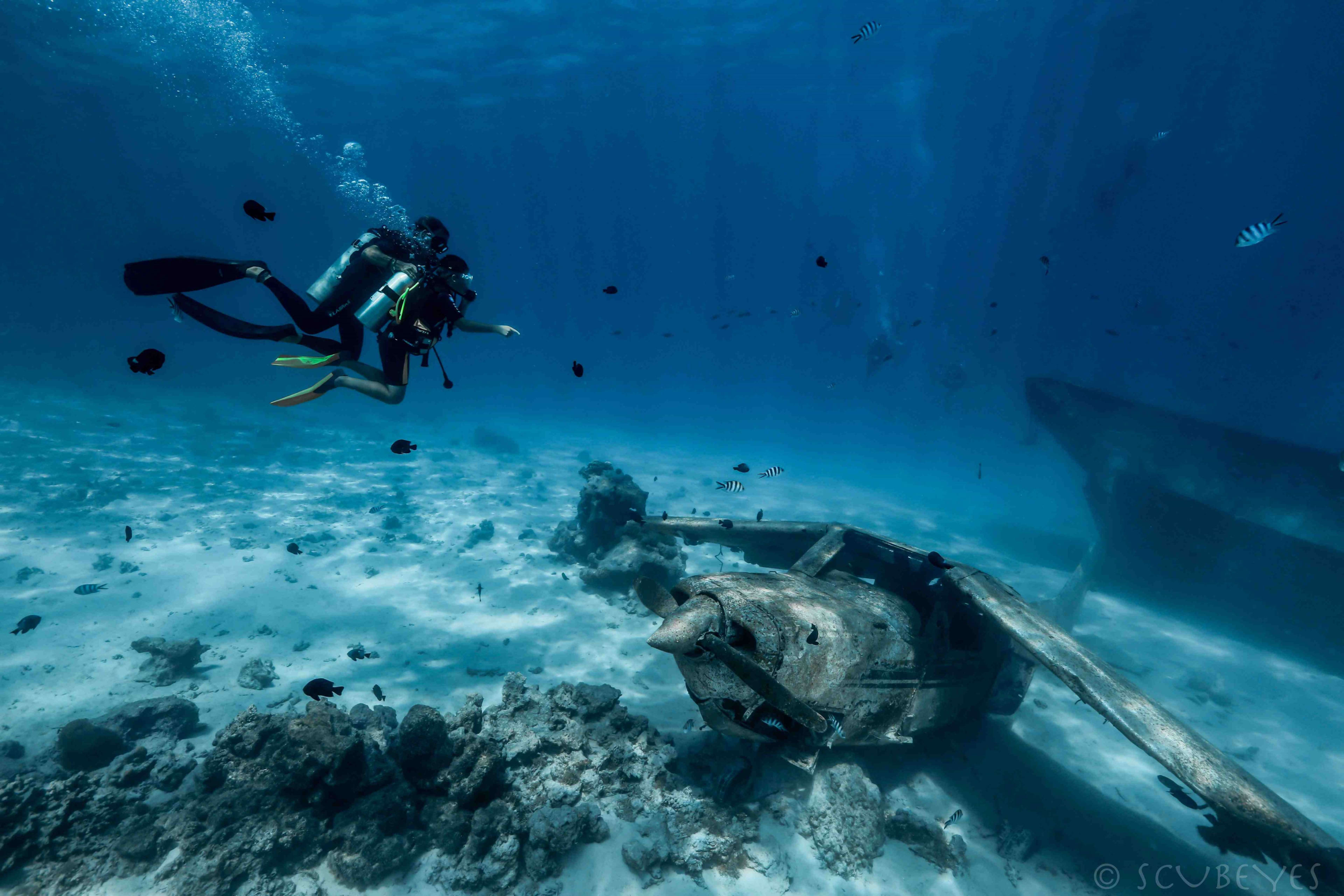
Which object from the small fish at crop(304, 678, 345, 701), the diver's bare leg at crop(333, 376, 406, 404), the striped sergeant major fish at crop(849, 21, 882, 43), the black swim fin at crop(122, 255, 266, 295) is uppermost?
the striped sergeant major fish at crop(849, 21, 882, 43)

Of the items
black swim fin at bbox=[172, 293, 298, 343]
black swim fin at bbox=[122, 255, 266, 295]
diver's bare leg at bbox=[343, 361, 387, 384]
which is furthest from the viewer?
diver's bare leg at bbox=[343, 361, 387, 384]

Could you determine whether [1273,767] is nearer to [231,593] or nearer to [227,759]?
[227,759]

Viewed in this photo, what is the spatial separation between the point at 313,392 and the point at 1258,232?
15.5 meters

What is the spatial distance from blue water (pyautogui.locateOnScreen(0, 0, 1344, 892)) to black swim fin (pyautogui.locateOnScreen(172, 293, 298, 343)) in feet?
18.2

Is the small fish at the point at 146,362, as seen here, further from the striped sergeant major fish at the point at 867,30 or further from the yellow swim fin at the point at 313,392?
the striped sergeant major fish at the point at 867,30

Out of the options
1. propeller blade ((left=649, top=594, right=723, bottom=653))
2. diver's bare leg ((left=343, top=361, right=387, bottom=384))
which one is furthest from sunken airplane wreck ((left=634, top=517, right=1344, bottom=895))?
diver's bare leg ((left=343, top=361, right=387, bottom=384))

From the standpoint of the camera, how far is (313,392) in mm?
4688

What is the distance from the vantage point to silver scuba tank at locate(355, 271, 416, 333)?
15.3 feet

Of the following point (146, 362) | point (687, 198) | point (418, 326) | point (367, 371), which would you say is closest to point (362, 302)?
Result: point (367, 371)

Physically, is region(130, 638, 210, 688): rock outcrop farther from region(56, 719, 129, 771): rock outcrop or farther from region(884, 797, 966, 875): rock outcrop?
region(884, 797, 966, 875): rock outcrop

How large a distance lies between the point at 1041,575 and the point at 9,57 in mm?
64347

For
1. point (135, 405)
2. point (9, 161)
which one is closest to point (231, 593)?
point (135, 405)

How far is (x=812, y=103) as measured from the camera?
45.5 m

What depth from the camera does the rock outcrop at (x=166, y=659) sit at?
738 centimetres
